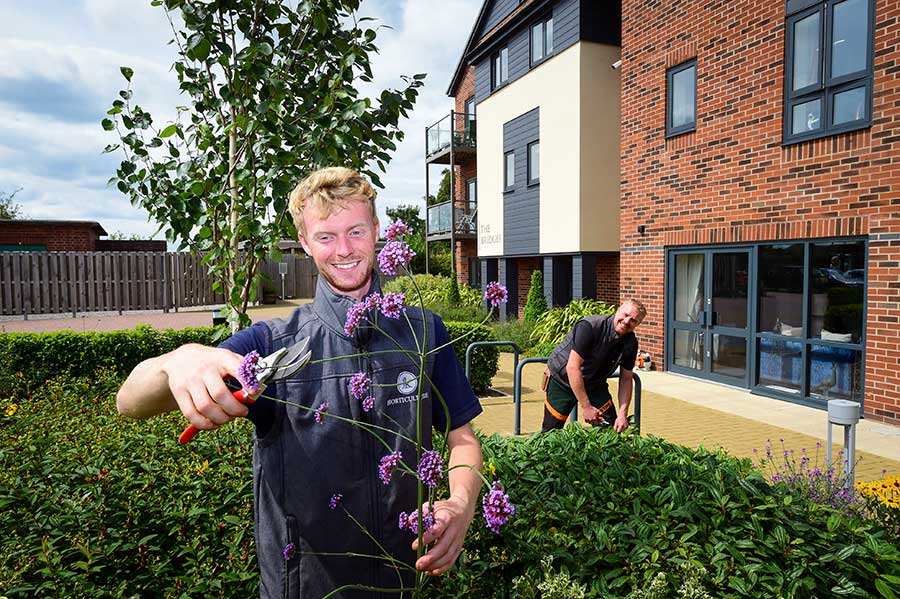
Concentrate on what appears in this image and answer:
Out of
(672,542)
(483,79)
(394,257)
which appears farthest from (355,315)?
(483,79)

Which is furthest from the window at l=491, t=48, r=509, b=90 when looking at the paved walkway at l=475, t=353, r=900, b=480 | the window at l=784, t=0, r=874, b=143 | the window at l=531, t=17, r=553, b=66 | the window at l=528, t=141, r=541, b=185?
the paved walkway at l=475, t=353, r=900, b=480

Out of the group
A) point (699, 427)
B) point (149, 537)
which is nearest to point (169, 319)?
point (699, 427)

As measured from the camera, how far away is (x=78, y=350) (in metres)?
9.37

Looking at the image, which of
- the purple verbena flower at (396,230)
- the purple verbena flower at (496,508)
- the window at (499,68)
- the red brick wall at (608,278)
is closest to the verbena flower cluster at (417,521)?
the purple verbena flower at (496,508)

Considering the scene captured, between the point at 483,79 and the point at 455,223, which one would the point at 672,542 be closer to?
the point at 483,79

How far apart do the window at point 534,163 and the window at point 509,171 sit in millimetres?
1004

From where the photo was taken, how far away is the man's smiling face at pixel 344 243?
5.83 ft

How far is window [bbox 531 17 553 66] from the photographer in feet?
53.6

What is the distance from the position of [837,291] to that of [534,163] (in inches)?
402

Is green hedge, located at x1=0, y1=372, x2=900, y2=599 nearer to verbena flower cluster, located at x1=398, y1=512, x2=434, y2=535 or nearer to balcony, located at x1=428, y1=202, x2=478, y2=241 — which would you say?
verbena flower cluster, located at x1=398, y1=512, x2=434, y2=535

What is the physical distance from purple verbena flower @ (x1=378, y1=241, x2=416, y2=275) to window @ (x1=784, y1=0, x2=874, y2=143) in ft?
28.9

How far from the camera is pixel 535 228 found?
1695 cm

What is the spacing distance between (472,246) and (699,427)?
1671cm

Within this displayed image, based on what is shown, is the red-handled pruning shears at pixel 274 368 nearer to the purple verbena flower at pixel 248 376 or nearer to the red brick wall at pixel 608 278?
the purple verbena flower at pixel 248 376
